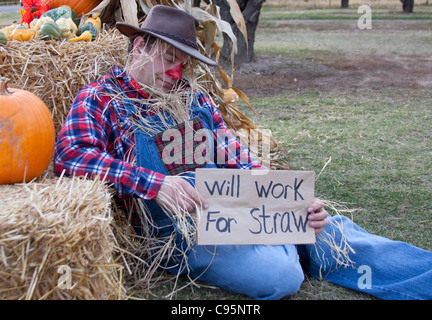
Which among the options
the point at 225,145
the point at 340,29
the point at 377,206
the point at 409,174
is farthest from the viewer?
the point at 340,29

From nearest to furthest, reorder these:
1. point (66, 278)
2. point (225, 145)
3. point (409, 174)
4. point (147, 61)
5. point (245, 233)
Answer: point (66, 278)
point (245, 233)
point (147, 61)
point (225, 145)
point (409, 174)

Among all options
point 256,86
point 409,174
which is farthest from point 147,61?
point 256,86

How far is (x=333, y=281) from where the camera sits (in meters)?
2.52

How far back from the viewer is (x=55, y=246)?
65.7 inches

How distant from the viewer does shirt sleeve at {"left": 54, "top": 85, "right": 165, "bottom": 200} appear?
2.11 metres

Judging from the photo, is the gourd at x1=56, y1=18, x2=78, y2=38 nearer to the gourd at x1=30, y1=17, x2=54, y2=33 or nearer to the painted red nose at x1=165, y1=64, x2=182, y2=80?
the gourd at x1=30, y1=17, x2=54, y2=33

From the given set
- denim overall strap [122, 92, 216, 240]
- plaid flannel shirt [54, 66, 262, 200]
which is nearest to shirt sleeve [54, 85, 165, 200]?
plaid flannel shirt [54, 66, 262, 200]

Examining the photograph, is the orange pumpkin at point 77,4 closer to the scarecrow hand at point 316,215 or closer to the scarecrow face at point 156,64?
the scarecrow face at point 156,64

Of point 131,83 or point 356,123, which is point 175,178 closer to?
point 131,83

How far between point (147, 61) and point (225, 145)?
2.03 ft

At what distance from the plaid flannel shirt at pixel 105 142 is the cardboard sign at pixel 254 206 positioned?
259mm

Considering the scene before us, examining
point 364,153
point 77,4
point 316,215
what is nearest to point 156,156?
point 316,215

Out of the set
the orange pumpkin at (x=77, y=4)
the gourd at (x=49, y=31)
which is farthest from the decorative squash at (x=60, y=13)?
the gourd at (x=49, y=31)
